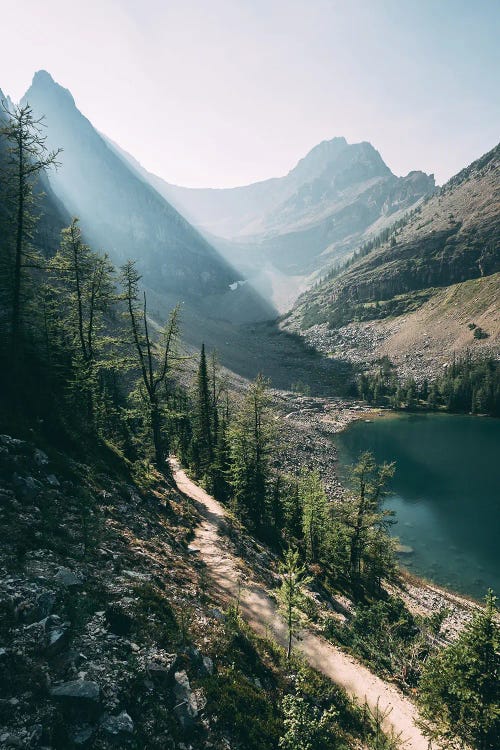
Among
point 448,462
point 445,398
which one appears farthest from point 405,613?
point 445,398

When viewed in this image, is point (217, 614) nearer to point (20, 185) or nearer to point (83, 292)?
point (83, 292)

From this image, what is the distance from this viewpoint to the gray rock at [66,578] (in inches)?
462

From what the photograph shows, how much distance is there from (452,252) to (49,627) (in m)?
Result: 230

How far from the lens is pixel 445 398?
114 metres

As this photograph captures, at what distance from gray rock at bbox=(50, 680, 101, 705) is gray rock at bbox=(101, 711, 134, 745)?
0.49 m

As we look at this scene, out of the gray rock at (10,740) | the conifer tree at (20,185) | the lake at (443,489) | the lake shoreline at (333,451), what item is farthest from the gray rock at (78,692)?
the lake at (443,489)

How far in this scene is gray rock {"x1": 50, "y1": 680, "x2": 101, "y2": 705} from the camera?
8492mm

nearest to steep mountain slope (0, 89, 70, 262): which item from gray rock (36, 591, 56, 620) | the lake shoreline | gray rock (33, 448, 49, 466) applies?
the lake shoreline

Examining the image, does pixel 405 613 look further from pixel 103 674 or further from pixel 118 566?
pixel 103 674

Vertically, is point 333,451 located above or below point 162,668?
below

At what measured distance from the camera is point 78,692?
869cm

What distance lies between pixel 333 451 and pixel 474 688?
216 feet

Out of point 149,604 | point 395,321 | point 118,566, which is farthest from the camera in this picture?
point 395,321


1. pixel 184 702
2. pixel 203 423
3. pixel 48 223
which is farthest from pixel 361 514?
pixel 48 223
